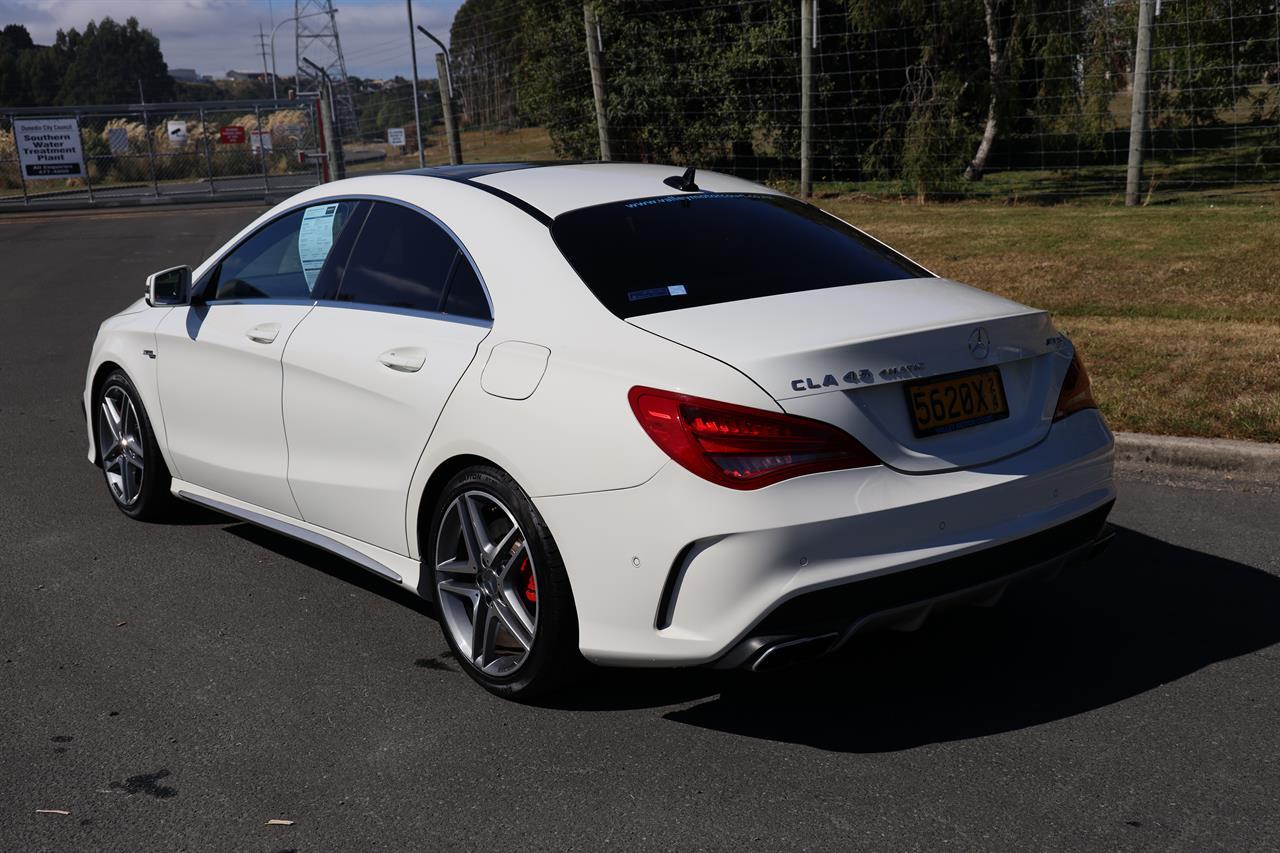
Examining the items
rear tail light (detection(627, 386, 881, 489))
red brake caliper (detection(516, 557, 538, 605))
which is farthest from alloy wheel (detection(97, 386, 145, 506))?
rear tail light (detection(627, 386, 881, 489))

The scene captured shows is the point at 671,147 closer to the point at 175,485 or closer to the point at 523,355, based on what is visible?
the point at 175,485

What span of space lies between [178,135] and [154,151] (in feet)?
20.5

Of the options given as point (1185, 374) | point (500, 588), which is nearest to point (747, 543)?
point (500, 588)

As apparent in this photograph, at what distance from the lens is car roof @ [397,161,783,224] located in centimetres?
450

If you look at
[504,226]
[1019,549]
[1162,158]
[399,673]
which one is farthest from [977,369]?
[1162,158]

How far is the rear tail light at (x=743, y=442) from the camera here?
343 cm

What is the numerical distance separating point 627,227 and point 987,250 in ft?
29.5

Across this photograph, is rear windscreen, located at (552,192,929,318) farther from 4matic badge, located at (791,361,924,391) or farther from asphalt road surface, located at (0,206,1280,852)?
asphalt road surface, located at (0,206,1280,852)

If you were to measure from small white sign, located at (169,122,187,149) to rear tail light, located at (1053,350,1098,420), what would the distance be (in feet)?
126

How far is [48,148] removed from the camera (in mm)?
33406

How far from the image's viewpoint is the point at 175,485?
19.3 ft

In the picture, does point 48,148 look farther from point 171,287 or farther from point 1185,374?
point 1185,374

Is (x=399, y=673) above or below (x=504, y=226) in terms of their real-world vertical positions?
below

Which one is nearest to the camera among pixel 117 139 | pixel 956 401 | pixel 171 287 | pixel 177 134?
pixel 956 401
